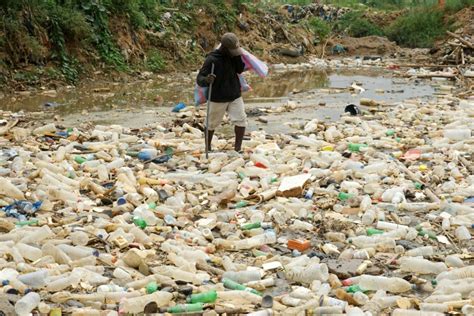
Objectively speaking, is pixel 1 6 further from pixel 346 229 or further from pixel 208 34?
pixel 346 229

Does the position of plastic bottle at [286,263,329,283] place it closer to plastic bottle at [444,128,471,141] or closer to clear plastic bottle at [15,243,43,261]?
clear plastic bottle at [15,243,43,261]

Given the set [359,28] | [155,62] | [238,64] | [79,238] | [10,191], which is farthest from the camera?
[359,28]

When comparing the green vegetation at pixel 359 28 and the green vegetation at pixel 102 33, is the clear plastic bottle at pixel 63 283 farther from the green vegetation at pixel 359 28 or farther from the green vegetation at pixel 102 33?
the green vegetation at pixel 359 28

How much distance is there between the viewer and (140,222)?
470 cm

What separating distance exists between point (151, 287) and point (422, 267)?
1.83m

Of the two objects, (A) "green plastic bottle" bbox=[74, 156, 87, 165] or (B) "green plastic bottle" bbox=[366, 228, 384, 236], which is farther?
(A) "green plastic bottle" bbox=[74, 156, 87, 165]

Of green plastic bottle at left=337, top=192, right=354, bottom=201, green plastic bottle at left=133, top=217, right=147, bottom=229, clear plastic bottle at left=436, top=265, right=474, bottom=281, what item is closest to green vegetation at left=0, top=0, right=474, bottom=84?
green plastic bottle at left=133, top=217, right=147, bottom=229

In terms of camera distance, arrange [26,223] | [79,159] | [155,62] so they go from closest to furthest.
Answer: [26,223], [79,159], [155,62]

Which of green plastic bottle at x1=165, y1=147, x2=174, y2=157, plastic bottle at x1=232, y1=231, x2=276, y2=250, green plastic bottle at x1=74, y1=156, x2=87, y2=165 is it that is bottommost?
green plastic bottle at x1=165, y1=147, x2=174, y2=157

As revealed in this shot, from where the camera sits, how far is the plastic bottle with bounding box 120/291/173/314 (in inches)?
129

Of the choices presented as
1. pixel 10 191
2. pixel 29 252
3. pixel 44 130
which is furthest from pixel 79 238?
pixel 44 130

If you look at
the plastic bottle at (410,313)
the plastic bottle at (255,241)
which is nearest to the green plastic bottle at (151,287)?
the plastic bottle at (255,241)

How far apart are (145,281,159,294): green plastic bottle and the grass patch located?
86.7 ft

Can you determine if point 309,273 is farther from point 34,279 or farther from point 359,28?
point 359,28
